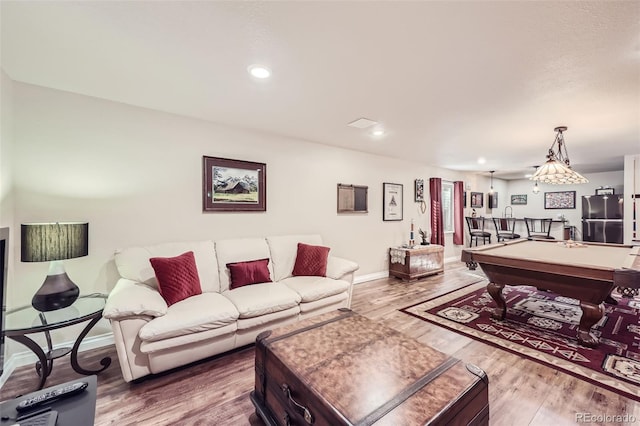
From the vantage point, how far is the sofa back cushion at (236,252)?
284 centimetres

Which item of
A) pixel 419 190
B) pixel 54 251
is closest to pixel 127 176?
pixel 54 251

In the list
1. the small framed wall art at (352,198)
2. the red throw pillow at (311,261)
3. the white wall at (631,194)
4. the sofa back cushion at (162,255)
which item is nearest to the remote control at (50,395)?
the sofa back cushion at (162,255)

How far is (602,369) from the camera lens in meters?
2.10

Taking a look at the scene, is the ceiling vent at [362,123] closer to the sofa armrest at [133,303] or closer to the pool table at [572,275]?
the pool table at [572,275]

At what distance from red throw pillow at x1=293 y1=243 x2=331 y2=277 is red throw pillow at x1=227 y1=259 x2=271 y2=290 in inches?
18.5

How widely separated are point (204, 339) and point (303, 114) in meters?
2.40

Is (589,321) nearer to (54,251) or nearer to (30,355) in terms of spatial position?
→ (54,251)

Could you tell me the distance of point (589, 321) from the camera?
246 centimetres

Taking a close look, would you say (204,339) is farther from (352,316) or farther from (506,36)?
(506,36)

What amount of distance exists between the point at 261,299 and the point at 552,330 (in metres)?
3.16

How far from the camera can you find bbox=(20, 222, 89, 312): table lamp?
182 cm

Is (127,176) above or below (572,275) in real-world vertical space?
above

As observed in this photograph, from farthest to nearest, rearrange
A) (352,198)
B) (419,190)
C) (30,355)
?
(419,190) → (352,198) → (30,355)

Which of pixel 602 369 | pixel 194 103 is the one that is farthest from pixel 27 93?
pixel 602 369
